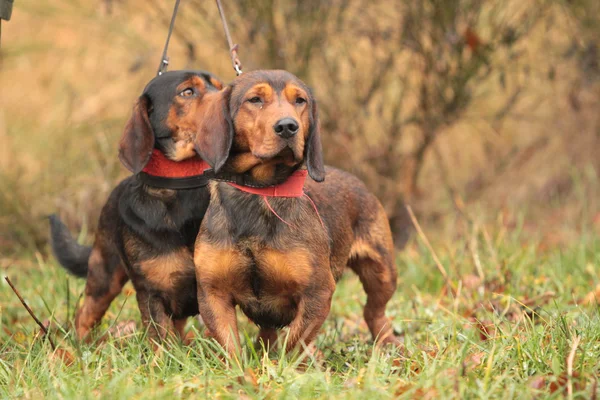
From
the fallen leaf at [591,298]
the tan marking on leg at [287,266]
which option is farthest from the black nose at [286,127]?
the fallen leaf at [591,298]

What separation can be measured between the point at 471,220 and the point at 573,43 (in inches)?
79.9

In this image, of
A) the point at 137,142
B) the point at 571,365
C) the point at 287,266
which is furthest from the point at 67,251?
the point at 571,365

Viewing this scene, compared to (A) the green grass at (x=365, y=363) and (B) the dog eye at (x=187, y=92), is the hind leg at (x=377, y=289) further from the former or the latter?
(B) the dog eye at (x=187, y=92)

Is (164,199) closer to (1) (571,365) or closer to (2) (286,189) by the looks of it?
(2) (286,189)

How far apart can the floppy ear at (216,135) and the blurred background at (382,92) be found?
3017 mm

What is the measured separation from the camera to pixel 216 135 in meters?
3.79

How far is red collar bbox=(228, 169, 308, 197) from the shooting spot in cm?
389

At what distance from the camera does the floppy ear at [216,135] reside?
3.75 meters

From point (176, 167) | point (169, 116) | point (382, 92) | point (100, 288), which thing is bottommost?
point (100, 288)

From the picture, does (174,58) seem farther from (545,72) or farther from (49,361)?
(49,361)

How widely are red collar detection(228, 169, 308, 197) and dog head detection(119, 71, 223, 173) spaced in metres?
0.69

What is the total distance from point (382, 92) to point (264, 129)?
13.9 ft

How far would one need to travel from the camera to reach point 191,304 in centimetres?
446

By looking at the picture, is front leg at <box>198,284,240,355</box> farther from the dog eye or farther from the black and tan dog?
the dog eye
